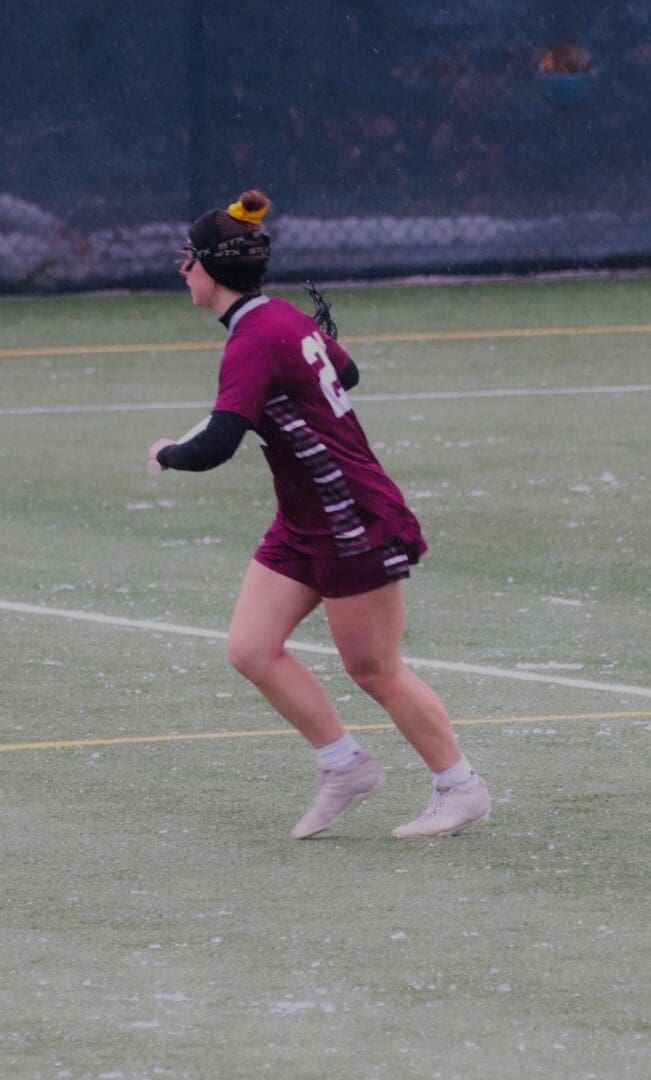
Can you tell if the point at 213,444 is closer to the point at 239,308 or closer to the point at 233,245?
the point at 239,308

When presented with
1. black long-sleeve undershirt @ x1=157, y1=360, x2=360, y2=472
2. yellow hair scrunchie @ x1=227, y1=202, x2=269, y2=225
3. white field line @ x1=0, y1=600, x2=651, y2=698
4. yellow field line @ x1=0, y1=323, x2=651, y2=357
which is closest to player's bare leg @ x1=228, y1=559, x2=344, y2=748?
black long-sleeve undershirt @ x1=157, y1=360, x2=360, y2=472

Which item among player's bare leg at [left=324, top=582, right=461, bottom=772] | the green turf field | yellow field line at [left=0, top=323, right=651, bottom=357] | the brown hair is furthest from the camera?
yellow field line at [left=0, top=323, right=651, bottom=357]

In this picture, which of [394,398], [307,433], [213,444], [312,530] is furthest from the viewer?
[394,398]

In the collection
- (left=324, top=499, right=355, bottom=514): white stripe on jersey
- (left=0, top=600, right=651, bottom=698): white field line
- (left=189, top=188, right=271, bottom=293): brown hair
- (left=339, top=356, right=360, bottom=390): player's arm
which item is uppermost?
(left=189, top=188, right=271, bottom=293): brown hair

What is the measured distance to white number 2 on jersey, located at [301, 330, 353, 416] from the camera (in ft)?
18.6

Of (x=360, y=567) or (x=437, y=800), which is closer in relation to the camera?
(x=360, y=567)

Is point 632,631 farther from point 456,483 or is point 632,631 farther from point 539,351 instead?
point 539,351

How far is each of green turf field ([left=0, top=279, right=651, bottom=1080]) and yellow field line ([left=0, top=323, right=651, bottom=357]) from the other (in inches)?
119

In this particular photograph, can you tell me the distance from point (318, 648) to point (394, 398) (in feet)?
18.8

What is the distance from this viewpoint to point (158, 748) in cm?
677

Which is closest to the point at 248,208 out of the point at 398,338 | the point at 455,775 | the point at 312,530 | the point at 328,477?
the point at 328,477

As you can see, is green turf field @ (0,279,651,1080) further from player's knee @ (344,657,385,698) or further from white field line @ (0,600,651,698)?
player's knee @ (344,657,385,698)

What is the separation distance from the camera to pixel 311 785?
251 inches

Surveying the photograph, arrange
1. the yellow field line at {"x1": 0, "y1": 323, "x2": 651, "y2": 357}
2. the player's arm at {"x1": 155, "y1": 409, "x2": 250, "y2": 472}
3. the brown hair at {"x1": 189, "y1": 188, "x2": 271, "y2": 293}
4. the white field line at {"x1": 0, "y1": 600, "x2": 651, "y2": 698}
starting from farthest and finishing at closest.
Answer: the yellow field line at {"x1": 0, "y1": 323, "x2": 651, "y2": 357} < the white field line at {"x1": 0, "y1": 600, "x2": 651, "y2": 698} < the brown hair at {"x1": 189, "y1": 188, "x2": 271, "y2": 293} < the player's arm at {"x1": 155, "y1": 409, "x2": 250, "y2": 472}
